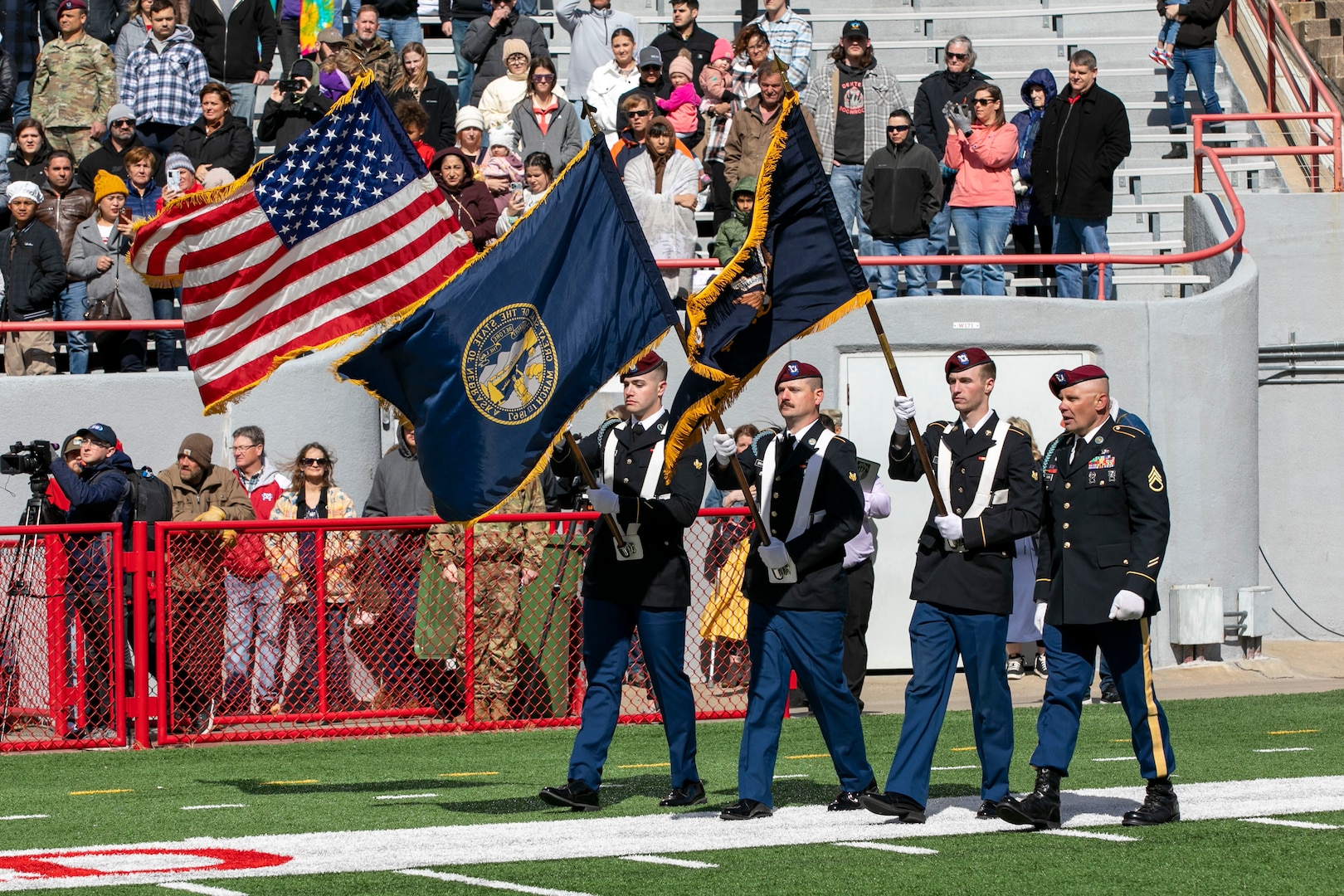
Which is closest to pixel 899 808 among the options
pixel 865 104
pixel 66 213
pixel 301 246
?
pixel 301 246

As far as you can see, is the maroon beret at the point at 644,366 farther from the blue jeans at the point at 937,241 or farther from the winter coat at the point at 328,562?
the blue jeans at the point at 937,241

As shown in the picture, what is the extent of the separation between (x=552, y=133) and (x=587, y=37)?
2.71 m

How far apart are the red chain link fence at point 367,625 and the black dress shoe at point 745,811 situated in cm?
430

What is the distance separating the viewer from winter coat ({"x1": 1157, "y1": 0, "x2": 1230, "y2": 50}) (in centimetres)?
1939

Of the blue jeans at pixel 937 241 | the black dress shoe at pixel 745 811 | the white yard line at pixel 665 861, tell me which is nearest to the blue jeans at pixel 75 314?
the blue jeans at pixel 937 241

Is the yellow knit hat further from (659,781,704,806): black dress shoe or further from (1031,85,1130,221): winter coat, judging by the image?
(659,781,704,806): black dress shoe

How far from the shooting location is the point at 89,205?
16.5 meters

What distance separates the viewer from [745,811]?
343 inches

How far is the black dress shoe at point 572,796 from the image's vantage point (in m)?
9.10

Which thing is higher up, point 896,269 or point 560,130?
point 560,130

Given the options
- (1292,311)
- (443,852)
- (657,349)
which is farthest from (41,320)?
(1292,311)

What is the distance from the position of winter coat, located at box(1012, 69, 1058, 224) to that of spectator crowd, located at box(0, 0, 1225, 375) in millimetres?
32

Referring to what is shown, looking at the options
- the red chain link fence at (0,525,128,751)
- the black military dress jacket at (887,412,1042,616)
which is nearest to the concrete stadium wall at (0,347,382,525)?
the red chain link fence at (0,525,128,751)

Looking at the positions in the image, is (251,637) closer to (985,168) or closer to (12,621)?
(12,621)
